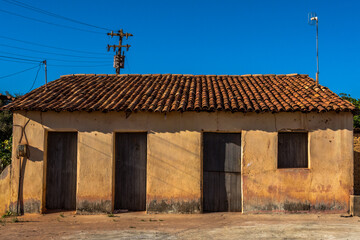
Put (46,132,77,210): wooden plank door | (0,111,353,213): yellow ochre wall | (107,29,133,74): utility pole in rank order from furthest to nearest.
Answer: (107,29,133,74): utility pole, (46,132,77,210): wooden plank door, (0,111,353,213): yellow ochre wall

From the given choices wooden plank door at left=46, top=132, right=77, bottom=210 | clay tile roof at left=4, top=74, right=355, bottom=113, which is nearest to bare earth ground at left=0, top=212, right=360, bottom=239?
wooden plank door at left=46, top=132, right=77, bottom=210

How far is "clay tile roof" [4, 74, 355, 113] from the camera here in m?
9.11

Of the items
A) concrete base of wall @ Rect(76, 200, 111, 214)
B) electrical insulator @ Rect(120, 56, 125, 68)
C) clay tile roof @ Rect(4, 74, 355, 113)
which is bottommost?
concrete base of wall @ Rect(76, 200, 111, 214)

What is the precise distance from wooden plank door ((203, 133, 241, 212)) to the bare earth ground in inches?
15.5

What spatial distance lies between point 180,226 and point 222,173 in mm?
2328

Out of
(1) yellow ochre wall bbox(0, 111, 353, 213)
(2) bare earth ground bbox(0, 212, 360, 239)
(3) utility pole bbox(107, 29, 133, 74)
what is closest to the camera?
(2) bare earth ground bbox(0, 212, 360, 239)

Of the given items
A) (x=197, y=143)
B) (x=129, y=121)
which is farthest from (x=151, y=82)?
(x=197, y=143)

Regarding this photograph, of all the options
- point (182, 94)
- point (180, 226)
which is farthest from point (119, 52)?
point (180, 226)

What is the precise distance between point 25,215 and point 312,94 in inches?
380

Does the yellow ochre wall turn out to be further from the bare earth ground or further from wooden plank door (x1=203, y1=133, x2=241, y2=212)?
the bare earth ground

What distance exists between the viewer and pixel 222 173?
9.40m

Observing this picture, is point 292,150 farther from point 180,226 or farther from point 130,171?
point 130,171

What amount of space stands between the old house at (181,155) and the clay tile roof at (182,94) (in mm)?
66

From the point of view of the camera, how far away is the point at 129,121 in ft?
30.6
